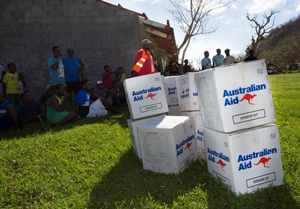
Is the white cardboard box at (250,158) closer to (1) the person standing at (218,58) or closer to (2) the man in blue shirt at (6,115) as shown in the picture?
(2) the man in blue shirt at (6,115)

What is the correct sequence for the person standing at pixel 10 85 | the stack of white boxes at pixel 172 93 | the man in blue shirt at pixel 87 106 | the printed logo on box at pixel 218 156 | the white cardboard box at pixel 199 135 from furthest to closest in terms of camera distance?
the person standing at pixel 10 85 < the man in blue shirt at pixel 87 106 < the stack of white boxes at pixel 172 93 < the white cardboard box at pixel 199 135 < the printed logo on box at pixel 218 156

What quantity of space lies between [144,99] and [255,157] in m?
1.65

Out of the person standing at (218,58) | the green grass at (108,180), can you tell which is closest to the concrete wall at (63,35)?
the person standing at (218,58)

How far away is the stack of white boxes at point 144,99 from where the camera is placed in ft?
10.7

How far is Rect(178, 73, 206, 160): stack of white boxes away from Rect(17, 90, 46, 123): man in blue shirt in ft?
13.1

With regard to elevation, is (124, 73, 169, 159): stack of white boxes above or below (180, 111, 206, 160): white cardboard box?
above

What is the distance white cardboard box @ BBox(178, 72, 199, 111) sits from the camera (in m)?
3.09

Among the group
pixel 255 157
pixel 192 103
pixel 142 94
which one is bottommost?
pixel 255 157

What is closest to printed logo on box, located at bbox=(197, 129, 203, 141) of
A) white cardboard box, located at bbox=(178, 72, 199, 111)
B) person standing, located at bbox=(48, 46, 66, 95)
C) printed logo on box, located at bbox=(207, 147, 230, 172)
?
white cardboard box, located at bbox=(178, 72, 199, 111)

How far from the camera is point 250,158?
213cm

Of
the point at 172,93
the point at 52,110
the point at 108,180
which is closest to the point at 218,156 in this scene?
the point at 108,180

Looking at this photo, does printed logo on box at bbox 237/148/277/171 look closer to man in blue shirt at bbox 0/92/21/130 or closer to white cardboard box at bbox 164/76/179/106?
white cardboard box at bbox 164/76/179/106

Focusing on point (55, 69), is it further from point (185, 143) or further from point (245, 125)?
point (245, 125)

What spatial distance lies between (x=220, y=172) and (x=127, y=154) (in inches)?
58.0
